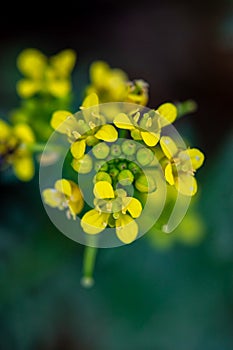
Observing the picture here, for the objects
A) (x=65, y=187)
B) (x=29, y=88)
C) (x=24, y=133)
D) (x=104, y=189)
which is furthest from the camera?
(x=29, y=88)

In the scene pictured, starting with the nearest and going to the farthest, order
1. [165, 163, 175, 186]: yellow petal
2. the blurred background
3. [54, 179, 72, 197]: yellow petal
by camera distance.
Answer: [165, 163, 175, 186]: yellow petal
[54, 179, 72, 197]: yellow petal
the blurred background

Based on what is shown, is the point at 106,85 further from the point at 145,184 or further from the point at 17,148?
the point at 145,184

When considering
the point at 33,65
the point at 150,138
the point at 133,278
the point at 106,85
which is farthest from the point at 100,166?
the point at 133,278

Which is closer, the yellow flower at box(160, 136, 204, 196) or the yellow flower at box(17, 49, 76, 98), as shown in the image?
the yellow flower at box(160, 136, 204, 196)

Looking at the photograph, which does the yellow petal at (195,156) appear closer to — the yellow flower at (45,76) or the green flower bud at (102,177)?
the green flower bud at (102,177)

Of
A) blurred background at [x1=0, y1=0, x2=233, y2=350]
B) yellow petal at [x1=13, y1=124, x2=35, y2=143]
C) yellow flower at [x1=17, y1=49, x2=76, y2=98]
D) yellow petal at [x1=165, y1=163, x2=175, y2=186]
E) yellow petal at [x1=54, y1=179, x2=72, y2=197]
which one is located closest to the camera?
yellow petal at [x1=165, y1=163, x2=175, y2=186]

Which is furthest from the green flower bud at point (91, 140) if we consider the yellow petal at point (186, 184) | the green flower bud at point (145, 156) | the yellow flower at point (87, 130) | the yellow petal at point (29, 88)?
the yellow petal at point (29, 88)

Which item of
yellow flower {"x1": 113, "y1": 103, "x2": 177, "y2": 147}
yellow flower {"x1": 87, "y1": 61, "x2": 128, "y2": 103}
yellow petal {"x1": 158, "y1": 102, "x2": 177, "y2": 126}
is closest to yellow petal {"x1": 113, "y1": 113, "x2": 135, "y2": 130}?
yellow flower {"x1": 113, "y1": 103, "x2": 177, "y2": 147}

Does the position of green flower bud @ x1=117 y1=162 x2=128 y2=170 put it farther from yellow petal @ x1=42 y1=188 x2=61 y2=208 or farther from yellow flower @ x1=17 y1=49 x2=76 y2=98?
yellow flower @ x1=17 y1=49 x2=76 y2=98
